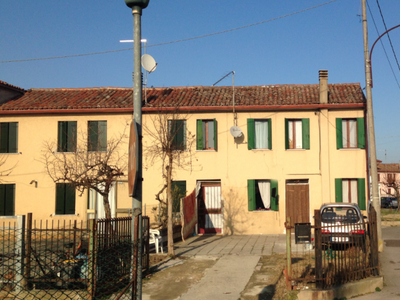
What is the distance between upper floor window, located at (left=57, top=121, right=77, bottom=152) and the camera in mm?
19344

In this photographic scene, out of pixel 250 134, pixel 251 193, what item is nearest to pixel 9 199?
pixel 251 193

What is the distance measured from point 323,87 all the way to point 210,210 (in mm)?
7525

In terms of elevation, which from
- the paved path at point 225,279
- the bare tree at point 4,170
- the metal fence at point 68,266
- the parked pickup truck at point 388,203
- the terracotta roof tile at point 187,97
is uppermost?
the terracotta roof tile at point 187,97

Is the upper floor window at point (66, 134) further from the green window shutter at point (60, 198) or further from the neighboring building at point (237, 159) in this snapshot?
the green window shutter at point (60, 198)

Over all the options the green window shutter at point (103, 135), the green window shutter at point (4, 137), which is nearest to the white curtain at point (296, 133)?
the green window shutter at point (103, 135)

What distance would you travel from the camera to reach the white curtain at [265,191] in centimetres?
1892

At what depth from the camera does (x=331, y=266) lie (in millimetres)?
8438

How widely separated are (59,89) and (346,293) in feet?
60.7

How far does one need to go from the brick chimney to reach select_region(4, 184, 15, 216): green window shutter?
1452 centimetres

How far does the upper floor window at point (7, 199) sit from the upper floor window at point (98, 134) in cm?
428

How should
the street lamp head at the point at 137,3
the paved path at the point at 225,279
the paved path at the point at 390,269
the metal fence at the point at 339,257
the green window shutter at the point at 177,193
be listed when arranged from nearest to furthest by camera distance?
the street lamp head at the point at 137,3
the metal fence at the point at 339,257
the paved path at the point at 390,269
the paved path at the point at 225,279
the green window shutter at the point at 177,193

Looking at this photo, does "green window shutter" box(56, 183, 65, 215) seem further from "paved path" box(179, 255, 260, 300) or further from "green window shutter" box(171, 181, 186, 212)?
"paved path" box(179, 255, 260, 300)

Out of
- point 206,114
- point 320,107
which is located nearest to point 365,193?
point 320,107

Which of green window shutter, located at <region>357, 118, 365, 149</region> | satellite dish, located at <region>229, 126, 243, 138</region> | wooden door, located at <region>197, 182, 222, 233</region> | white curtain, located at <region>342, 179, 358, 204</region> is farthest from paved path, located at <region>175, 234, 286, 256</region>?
green window shutter, located at <region>357, 118, 365, 149</region>
